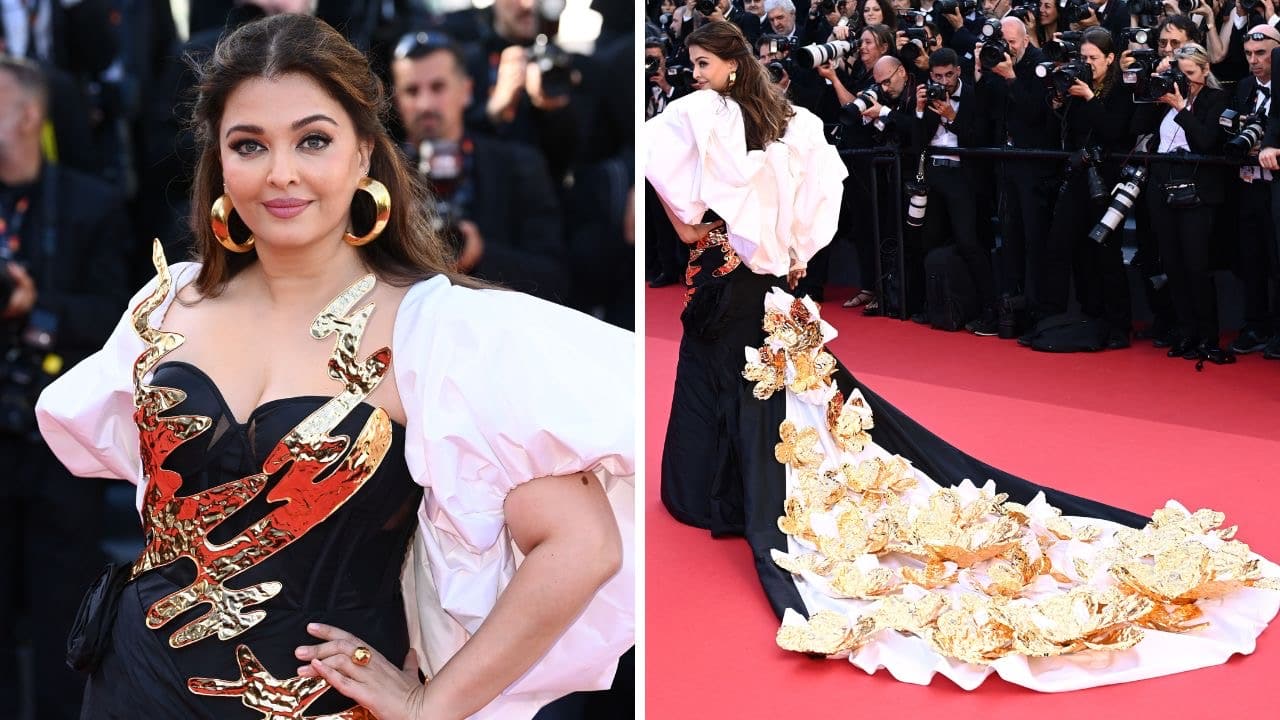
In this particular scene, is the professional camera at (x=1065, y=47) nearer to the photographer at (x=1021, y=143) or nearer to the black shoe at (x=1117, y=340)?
the photographer at (x=1021, y=143)

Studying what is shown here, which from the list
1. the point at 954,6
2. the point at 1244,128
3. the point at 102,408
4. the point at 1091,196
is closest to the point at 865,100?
the point at 954,6

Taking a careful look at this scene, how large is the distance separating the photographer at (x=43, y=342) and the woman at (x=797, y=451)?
1.78 meters

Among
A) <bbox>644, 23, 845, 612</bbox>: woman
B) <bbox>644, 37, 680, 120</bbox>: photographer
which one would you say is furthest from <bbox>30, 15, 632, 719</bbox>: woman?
<bbox>644, 37, 680, 120</bbox>: photographer

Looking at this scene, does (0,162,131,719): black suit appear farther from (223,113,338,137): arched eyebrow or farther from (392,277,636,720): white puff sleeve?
(392,277,636,720): white puff sleeve

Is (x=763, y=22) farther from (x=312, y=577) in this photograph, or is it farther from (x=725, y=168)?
(x=312, y=577)

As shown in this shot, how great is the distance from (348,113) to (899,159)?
5.23m

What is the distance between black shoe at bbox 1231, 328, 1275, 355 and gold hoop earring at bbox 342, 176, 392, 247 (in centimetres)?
497

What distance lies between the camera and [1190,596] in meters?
3.05

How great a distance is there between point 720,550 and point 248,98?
242 cm

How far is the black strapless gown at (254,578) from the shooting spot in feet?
4.65

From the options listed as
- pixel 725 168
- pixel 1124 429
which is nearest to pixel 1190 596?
pixel 725 168

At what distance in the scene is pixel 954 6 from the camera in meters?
6.54

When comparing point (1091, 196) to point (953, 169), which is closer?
point (1091, 196)

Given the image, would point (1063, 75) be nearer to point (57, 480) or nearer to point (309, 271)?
point (309, 271)
